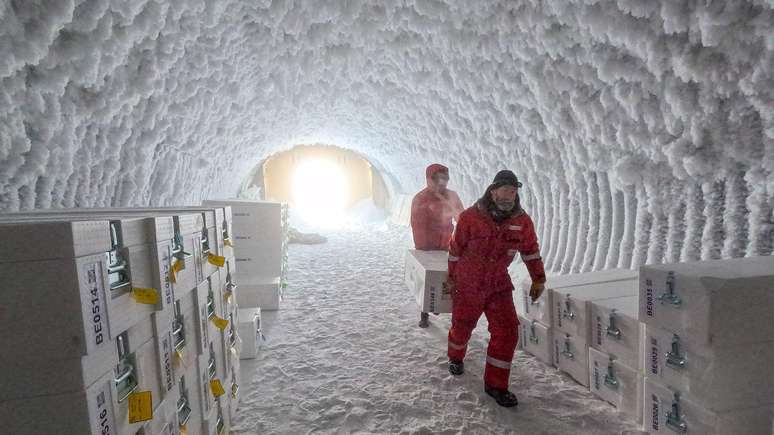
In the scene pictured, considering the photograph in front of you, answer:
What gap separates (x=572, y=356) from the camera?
286 cm

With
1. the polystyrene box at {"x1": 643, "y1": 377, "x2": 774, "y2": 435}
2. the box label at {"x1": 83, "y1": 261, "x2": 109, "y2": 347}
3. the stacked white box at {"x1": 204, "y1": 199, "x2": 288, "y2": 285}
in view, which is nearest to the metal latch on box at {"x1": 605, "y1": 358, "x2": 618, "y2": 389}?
the polystyrene box at {"x1": 643, "y1": 377, "x2": 774, "y2": 435}

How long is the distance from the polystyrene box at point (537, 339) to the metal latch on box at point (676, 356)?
111 centimetres

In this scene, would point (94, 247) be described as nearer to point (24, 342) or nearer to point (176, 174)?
point (24, 342)

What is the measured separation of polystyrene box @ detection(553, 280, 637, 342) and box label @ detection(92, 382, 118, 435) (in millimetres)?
2614

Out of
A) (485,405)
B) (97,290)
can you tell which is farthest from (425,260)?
(97,290)

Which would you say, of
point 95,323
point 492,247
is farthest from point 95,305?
point 492,247

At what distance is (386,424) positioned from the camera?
245 centimetres

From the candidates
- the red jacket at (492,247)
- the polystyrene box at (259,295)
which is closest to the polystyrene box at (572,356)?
the red jacket at (492,247)

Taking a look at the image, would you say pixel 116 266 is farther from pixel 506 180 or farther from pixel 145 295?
pixel 506 180

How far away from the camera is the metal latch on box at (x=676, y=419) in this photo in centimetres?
198

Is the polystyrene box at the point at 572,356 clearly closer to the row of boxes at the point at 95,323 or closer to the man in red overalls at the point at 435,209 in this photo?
the man in red overalls at the point at 435,209

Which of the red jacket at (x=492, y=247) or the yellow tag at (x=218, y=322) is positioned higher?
the red jacket at (x=492, y=247)

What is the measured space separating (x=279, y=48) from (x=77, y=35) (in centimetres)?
227

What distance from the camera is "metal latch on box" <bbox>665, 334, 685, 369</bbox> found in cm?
195
